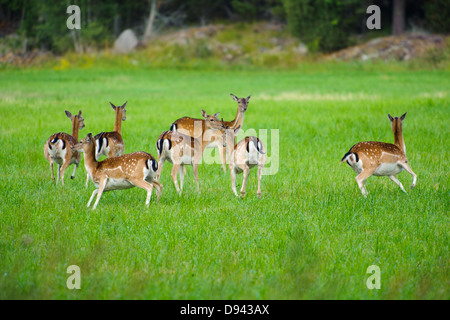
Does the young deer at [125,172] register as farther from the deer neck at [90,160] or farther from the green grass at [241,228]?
the green grass at [241,228]

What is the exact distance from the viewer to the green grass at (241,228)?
5.62 m

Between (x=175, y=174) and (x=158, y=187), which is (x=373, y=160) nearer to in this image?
(x=175, y=174)

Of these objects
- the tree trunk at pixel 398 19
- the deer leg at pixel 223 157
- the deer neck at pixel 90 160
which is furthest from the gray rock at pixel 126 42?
the deer neck at pixel 90 160

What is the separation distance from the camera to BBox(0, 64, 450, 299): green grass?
5625 mm

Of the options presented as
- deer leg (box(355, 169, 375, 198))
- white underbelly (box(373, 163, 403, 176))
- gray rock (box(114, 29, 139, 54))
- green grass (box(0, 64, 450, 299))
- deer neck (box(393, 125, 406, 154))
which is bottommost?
green grass (box(0, 64, 450, 299))

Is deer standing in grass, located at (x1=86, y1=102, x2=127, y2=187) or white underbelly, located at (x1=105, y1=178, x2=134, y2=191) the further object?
deer standing in grass, located at (x1=86, y1=102, x2=127, y2=187)

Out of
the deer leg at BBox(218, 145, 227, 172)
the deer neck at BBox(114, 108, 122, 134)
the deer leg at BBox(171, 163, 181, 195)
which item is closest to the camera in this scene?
the deer leg at BBox(171, 163, 181, 195)

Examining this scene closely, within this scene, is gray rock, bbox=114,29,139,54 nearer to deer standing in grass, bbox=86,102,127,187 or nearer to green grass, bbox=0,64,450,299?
green grass, bbox=0,64,450,299

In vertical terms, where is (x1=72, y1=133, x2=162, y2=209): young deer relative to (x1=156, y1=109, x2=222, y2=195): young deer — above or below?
below

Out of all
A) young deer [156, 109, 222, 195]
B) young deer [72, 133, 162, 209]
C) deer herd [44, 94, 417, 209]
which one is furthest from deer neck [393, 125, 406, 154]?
young deer [72, 133, 162, 209]

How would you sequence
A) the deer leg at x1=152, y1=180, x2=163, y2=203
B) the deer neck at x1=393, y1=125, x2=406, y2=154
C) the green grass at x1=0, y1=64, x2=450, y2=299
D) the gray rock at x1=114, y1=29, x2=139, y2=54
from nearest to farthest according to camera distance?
1. the green grass at x1=0, y1=64, x2=450, y2=299
2. the deer leg at x1=152, y1=180, x2=163, y2=203
3. the deer neck at x1=393, y1=125, x2=406, y2=154
4. the gray rock at x1=114, y1=29, x2=139, y2=54

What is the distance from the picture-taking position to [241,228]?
7.46m
